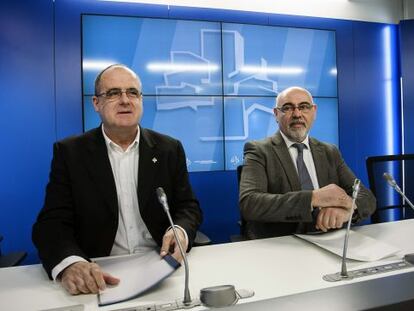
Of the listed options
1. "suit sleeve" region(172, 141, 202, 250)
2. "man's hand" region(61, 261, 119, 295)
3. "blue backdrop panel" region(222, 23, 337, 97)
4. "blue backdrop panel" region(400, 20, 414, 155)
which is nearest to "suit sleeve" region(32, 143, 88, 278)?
"man's hand" region(61, 261, 119, 295)

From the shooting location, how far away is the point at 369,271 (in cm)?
107

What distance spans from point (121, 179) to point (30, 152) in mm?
1648

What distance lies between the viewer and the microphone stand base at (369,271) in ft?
3.34

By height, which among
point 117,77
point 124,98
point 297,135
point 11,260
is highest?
point 117,77

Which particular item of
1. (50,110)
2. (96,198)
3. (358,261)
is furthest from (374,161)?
(50,110)

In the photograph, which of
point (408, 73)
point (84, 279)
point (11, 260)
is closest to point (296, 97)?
point (84, 279)

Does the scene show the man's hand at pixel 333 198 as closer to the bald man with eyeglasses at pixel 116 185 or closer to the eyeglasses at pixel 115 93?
the bald man with eyeglasses at pixel 116 185

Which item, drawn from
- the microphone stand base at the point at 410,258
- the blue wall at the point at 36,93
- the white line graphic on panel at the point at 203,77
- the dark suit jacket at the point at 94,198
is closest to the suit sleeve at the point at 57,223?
the dark suit jacket at the point at 94,198

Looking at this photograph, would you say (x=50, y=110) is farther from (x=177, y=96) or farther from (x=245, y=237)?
(x=245, y=237)

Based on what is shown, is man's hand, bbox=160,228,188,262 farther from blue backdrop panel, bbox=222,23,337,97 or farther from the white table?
blue backdrop panel, bbox=222,23,337,97

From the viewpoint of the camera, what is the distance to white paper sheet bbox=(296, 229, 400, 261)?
1.21 meters

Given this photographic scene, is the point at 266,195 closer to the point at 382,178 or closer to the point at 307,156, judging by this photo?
the point at 307,156

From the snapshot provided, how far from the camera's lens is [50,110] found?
2834 mm

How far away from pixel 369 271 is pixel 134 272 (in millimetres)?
784
